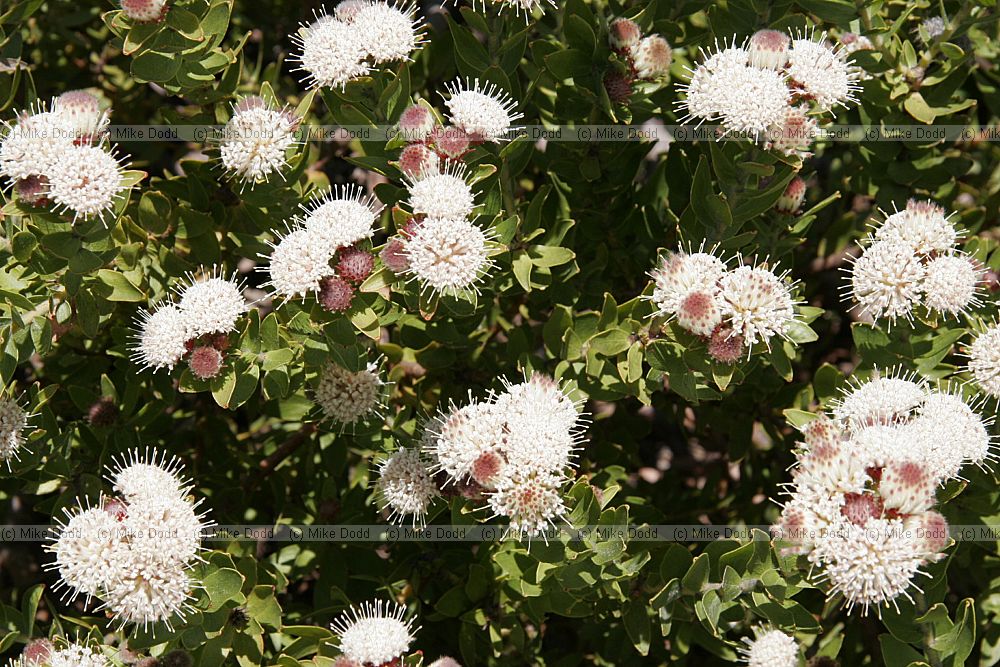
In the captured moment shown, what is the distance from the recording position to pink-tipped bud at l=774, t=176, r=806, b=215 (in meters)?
3.33

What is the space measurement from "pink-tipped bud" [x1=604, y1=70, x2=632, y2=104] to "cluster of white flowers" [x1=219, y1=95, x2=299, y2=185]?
3.93 ft

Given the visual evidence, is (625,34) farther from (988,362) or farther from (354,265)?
(988,362)

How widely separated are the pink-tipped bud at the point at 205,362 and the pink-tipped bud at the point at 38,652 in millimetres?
1097

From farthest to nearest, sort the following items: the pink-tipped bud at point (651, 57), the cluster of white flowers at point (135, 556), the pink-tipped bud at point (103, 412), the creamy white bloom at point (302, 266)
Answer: the pink-tipped bud at point (103, 412) → the pink-tipped bud at point (651, 57) → the creamy white bloom at point (302, 266) → the cluster of white flowers at point (135, 556)

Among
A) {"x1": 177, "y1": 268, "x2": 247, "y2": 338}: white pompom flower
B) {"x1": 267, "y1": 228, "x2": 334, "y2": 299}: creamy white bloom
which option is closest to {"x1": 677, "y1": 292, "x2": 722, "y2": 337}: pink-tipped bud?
{"x1": 267, "y1": 228, "x2": 334, "y2": 299}: creamy white bloom

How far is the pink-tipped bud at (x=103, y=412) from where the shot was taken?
359 centimetres

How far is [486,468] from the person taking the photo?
2799mm

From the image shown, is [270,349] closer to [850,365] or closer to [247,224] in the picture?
[247,224]

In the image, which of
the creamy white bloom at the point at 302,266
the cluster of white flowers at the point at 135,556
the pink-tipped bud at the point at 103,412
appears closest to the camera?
the cluster of white flowers at the point at 135,556

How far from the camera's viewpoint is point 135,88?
4.71 metres

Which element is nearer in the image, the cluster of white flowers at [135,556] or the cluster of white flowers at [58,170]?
the cluster of white flowers at [135,556]

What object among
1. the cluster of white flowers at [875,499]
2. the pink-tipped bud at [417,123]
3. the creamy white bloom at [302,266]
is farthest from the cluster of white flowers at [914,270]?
the creamy white bloom at [302,266]

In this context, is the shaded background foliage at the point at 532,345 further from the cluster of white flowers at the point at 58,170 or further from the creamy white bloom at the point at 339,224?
the creamy white bloom at the point at 339,224

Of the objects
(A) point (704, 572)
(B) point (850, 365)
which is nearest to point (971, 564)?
(B) point (850, 365)
